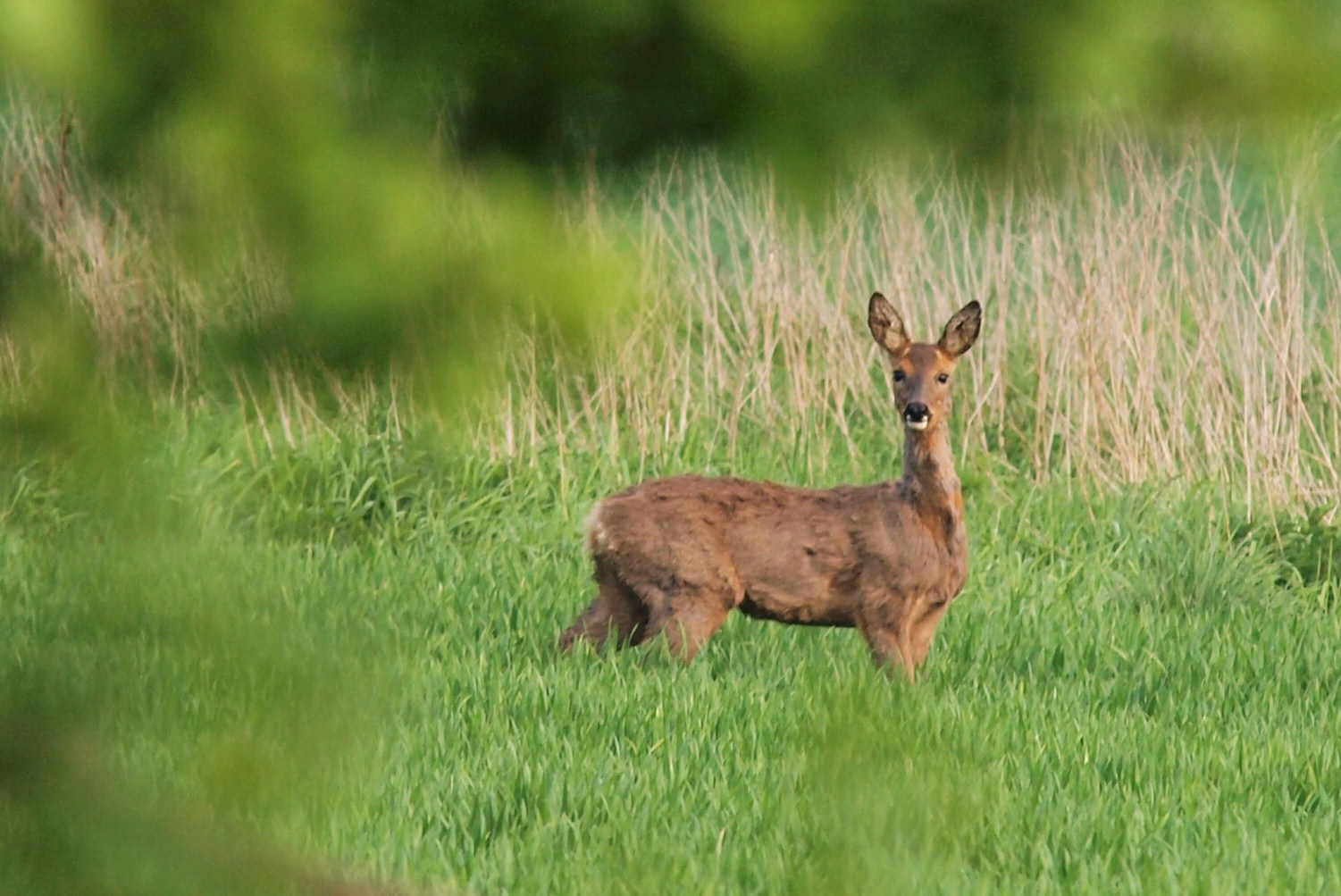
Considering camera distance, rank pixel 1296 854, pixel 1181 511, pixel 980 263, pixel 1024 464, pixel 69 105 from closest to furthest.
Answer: pixel 69 105, pixel 1296 854, pixel 1181 511, pixel 1024 464, pixel 980 263

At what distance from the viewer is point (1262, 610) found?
7.17 metres

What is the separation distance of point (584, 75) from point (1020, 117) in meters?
0.21

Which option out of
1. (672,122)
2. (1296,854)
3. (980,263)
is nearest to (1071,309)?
(980,263)

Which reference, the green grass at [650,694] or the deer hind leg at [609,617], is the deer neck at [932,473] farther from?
the deer hind leg at [609,617]

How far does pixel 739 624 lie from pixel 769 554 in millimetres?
950

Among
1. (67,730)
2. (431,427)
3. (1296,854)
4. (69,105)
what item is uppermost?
(69,105)

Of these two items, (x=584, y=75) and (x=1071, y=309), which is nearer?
(x=584, y=75)

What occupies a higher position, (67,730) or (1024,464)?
(67,730)

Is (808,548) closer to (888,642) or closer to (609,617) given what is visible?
(888,642)

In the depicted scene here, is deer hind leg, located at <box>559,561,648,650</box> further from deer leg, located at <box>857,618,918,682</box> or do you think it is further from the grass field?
deer leg, located at <box>857,618,918,682</box>

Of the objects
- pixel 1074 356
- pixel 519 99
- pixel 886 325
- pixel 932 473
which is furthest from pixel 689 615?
pixel 519 99

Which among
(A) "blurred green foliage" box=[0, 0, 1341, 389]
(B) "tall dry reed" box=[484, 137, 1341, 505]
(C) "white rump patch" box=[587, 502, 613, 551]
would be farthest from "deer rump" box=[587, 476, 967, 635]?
(A) "blurred green foliage" box=[0, 0, 1341, 389]

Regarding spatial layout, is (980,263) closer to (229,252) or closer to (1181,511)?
(1181,511)

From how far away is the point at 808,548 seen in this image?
607 cm
